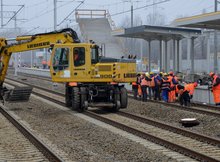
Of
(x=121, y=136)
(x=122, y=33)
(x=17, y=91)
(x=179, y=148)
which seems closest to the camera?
(x=179, y=148)

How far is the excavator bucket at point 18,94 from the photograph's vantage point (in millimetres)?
22938

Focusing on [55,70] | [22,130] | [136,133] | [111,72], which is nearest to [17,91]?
[55,70]

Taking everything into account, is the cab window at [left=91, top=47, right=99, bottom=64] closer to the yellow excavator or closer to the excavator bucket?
the yellow excavator

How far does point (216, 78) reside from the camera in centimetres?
2005

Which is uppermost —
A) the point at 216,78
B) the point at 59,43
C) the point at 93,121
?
the point at 59,43

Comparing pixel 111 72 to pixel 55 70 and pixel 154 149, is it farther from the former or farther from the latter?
pixel 154 149

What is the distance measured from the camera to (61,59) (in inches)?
779

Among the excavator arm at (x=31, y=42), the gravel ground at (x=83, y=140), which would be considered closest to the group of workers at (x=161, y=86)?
the excavator arm at (x=31, y=42)

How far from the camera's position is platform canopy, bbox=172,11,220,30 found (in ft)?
77.3

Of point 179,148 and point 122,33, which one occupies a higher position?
point 122,33

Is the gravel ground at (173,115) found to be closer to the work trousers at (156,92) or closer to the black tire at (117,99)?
the black tire at (117,99)

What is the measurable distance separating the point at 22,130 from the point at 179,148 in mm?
5475

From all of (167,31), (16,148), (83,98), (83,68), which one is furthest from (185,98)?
(16,148)

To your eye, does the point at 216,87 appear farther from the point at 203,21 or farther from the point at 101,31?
the point at 101,31
